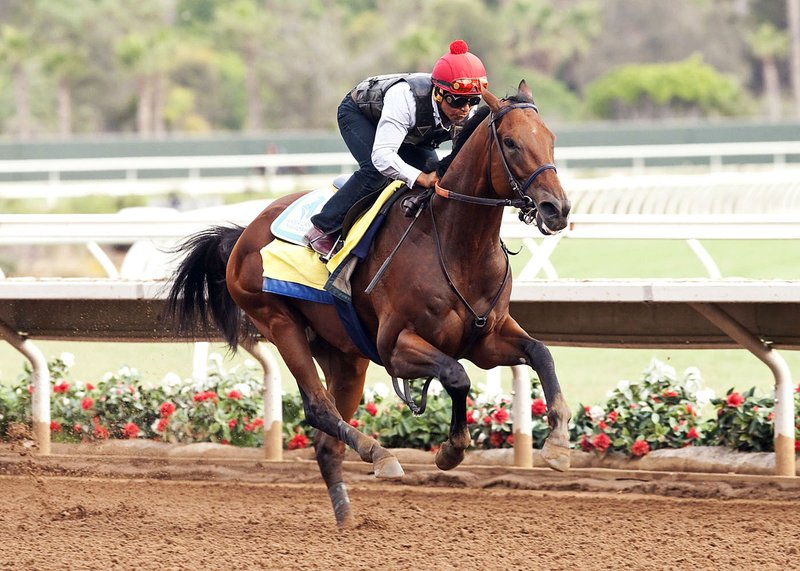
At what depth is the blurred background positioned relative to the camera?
24.5 meters

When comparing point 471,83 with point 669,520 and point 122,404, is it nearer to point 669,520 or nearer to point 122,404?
point 669,520

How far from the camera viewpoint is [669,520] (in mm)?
5016

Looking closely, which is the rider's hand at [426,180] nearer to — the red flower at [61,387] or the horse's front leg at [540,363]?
the horse's front leg at [540,363]

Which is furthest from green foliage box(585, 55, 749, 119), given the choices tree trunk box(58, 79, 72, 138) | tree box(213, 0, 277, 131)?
tree trunk box(58, 79, 72, 138)

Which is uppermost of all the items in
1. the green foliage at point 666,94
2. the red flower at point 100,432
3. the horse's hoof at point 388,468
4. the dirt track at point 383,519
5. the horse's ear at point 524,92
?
the green foliage at point 666,94

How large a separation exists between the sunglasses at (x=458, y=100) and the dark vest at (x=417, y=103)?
0.12m

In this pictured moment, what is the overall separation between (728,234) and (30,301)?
3680mm

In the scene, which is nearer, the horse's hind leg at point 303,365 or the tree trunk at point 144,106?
the horse's hind leg at point 303,365

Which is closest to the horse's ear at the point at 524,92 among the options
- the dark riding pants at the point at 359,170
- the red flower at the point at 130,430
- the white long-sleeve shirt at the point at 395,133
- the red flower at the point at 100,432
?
the white long-sleeve shirt at the point at 395,133

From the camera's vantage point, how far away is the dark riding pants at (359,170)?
5.04m

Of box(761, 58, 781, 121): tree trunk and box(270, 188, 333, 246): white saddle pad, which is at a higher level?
box(761, 58, 781, 121): tree trunk

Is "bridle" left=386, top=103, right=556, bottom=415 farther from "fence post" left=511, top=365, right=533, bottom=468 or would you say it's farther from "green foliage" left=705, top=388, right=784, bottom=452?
"green foliage" left=705, top=388, right=784, bottom=452

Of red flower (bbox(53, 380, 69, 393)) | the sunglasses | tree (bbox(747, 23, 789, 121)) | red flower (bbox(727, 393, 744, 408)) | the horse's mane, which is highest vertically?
tree (bbox(747, 23, 789, 121))

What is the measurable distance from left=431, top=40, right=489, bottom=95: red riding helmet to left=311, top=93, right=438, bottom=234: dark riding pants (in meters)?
0.45
